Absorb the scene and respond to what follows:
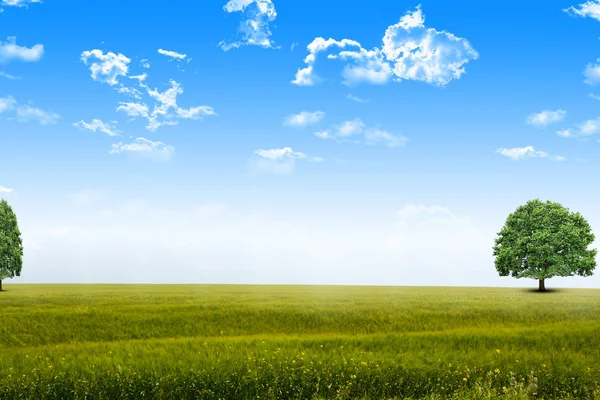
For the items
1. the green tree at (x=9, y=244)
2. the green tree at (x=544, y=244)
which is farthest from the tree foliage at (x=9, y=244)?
the green tree at (x=544, y=244)

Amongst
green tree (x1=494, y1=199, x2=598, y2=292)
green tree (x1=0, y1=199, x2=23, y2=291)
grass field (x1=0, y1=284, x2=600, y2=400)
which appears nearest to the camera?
grass field (x1=0, y1=284, x2=600, y2=400)

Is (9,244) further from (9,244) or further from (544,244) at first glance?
(544,244)

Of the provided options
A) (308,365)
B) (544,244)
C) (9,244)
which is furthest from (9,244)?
(544,244)

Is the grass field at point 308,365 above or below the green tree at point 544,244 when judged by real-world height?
below

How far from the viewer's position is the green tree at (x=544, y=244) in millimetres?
60312

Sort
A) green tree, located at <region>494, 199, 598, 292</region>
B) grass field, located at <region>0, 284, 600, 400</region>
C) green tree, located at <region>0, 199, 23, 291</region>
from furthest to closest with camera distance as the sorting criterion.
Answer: green tree, located at <region>0, 199, 23, 291</region>, green tree, located at <region>494, 199, 598, 292</region>, grass field, located at <region>0, 284, 600, 400</region>

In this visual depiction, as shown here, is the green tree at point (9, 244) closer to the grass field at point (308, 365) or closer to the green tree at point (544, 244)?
the grass field at point (308, 365)

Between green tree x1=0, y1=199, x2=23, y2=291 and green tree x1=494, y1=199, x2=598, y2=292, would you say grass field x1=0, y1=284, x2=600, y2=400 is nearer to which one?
green tree x1=494, y1=199, x2=598, y2=292

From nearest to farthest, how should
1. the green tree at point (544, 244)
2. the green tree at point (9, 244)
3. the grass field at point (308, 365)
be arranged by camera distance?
1. the grass field at point (308, 365)
2. the green tree at point (544, 244)
3. the green tree at point (9, 244)

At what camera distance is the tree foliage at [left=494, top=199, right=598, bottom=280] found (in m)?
60.3

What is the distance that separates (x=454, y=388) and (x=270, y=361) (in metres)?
5.82

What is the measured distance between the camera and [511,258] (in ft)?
206

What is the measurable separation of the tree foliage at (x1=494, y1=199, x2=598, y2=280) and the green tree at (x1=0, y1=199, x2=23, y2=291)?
65.8 m

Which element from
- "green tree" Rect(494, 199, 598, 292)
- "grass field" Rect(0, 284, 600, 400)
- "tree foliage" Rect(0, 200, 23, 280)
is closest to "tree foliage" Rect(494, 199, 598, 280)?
"green tree" Rect(494, 199, 598, 292)
